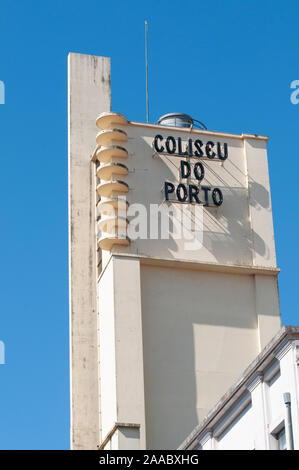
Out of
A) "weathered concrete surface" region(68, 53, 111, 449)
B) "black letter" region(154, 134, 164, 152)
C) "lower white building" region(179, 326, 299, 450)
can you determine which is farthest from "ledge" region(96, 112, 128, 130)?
"lower white building" region(179, 326, 299, 450)

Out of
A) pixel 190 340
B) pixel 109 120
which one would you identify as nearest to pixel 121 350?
pixel 190 340

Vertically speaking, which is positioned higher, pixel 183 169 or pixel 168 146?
pixel 168 146

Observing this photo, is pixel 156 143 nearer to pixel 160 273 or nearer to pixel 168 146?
pixel 168 146

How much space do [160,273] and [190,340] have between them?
348cm

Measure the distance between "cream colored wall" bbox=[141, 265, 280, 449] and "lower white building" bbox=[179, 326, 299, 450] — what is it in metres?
16.0

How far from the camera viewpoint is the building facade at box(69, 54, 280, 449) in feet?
191

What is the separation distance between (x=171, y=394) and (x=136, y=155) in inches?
462

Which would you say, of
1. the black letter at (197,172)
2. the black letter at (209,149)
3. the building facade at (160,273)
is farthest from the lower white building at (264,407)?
the black letter at (209,149)

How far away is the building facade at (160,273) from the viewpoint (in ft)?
191

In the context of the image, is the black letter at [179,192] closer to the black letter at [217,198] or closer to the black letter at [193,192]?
the black letter at [193,192]

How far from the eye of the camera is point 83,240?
62969 mm
